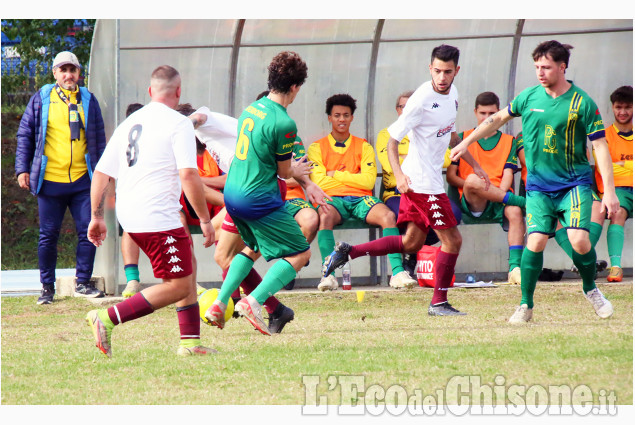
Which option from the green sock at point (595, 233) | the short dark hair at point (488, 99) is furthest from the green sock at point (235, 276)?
the short dark hair at point (488, 99)

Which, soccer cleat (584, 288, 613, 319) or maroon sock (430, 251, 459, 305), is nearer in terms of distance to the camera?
soccer cleat (584, 288, 613, 319)

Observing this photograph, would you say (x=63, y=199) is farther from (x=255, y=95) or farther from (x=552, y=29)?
(x=552, y=29)

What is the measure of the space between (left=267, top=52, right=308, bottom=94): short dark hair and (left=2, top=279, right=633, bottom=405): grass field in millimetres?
1814

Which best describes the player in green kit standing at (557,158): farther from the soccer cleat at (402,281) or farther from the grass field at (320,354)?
the soccer cleat at (402,281)

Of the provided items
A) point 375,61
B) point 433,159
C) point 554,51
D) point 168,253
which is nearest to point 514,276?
point 433,159

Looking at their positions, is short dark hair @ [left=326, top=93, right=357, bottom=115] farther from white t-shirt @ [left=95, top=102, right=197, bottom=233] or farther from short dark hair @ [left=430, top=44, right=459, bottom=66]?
white t-shirt @ [left=95, top=102, right=197, bottom=233]

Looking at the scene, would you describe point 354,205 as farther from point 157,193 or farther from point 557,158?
point 157,193

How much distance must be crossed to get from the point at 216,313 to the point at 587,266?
2.93m

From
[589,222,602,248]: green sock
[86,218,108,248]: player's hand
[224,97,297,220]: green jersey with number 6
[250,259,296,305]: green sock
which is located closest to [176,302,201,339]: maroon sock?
[250,259,296,305]: green sock

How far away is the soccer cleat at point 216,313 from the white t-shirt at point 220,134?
1385mm

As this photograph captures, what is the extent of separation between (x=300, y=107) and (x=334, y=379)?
687 centimetres

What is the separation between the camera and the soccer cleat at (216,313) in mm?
6625

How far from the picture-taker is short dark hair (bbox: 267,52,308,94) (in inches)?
261

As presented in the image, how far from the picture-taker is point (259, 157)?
6.64 meters
